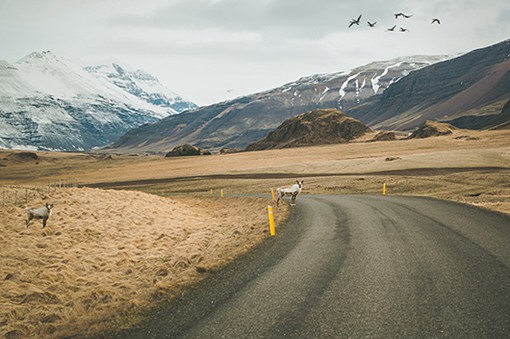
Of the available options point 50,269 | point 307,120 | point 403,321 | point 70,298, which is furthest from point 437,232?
point 307,120

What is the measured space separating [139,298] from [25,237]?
8.40 metres

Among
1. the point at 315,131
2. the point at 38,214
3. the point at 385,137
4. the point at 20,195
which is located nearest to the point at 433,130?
the point at 385,137

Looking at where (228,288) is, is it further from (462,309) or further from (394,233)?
(394,233)

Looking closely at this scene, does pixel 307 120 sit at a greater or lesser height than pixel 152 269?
greater

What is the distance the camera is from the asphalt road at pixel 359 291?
6.44 meters

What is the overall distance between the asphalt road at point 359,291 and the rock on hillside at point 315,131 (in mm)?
142671

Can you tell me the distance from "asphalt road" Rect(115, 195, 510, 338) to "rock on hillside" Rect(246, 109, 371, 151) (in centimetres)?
14267

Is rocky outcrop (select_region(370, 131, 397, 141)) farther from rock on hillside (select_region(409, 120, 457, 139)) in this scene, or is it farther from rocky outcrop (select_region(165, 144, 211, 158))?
rocky outcrop (select_region(165, 144, 211, 158))

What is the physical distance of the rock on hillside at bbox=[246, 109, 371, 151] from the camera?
6186 inches

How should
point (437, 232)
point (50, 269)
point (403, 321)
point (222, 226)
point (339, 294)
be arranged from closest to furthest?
point (403, 321) < point (339, 294) < point (50, 269) < point (437, 232) < point (222, 226)

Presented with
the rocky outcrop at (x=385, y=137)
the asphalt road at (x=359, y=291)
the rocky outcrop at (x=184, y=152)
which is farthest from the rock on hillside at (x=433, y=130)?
the asphalt road at (x=359, y=291)

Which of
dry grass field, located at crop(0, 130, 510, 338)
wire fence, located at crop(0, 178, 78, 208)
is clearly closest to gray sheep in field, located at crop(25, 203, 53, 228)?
dry grass field, located at crop(0, 130, 510, 338)

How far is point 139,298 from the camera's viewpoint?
346 inches

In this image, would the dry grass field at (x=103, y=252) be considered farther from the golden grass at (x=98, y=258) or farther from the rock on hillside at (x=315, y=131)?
the rock on hillside at (x=315, y=131)
